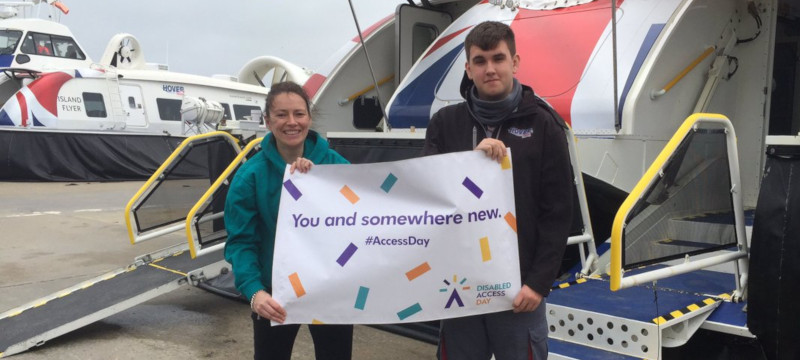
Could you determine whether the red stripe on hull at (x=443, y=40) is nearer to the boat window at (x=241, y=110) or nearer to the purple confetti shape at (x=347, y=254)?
the purple confetti shape at (x=347, y=254)

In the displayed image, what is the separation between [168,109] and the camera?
735 inches

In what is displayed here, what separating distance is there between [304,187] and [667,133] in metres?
3.15

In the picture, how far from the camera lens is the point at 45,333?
15.1 ft

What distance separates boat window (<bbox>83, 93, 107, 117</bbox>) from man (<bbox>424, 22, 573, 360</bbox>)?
55.8ft

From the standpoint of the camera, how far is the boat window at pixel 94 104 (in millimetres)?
17172

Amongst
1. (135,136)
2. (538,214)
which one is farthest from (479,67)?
(135,136)

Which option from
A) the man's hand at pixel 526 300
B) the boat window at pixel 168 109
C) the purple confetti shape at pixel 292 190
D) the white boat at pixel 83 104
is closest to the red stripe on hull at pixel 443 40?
the purple confetti shape at pixel 292 190

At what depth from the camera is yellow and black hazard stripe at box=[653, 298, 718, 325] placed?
3207 millimetres

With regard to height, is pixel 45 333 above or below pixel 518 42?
below

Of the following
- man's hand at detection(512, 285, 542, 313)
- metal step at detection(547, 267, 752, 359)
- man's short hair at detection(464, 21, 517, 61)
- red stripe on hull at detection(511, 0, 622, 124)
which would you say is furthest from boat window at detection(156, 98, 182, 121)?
man's hand at detection(512, 285, 542, 313)

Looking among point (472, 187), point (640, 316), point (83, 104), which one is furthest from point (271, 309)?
point (83, 104)

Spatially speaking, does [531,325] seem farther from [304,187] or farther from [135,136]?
[135,136]

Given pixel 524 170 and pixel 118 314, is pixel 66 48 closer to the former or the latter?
pixel 118 314

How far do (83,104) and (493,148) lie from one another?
56.4 ft
